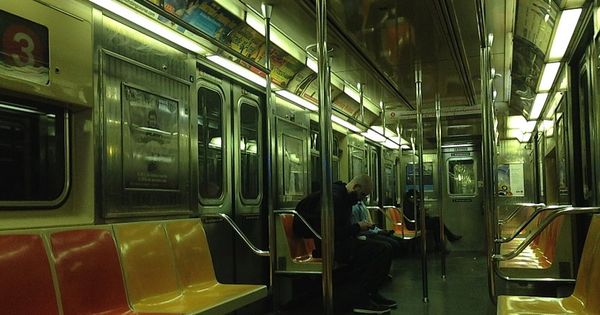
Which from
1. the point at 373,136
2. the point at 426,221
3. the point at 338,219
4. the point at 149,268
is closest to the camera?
the point at 149,268

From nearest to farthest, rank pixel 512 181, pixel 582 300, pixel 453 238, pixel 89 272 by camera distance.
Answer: pixel 89 272
pixel 582 300
pixel 453 238
pixel 512 181

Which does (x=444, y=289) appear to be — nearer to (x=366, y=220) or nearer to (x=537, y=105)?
(x=366, y=220)

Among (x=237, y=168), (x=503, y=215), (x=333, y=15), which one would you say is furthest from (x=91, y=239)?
(x=503, y=215)

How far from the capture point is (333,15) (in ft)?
14.8

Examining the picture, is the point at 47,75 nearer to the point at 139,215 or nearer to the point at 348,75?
the point at 139,215

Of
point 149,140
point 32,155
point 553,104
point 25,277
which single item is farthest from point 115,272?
point 553,104

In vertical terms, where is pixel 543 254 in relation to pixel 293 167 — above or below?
below

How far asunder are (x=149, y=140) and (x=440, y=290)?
13.3ft

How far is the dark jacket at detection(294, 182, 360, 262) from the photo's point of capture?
5105 mm

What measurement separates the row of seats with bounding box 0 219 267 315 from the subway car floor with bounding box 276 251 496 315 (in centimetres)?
198

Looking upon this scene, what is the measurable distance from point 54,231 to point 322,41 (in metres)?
1.46

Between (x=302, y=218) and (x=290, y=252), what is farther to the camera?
→ (x=290, y=252)

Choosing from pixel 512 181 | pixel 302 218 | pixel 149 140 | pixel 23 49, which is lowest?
pixel 302 218

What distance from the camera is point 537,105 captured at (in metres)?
7.75
